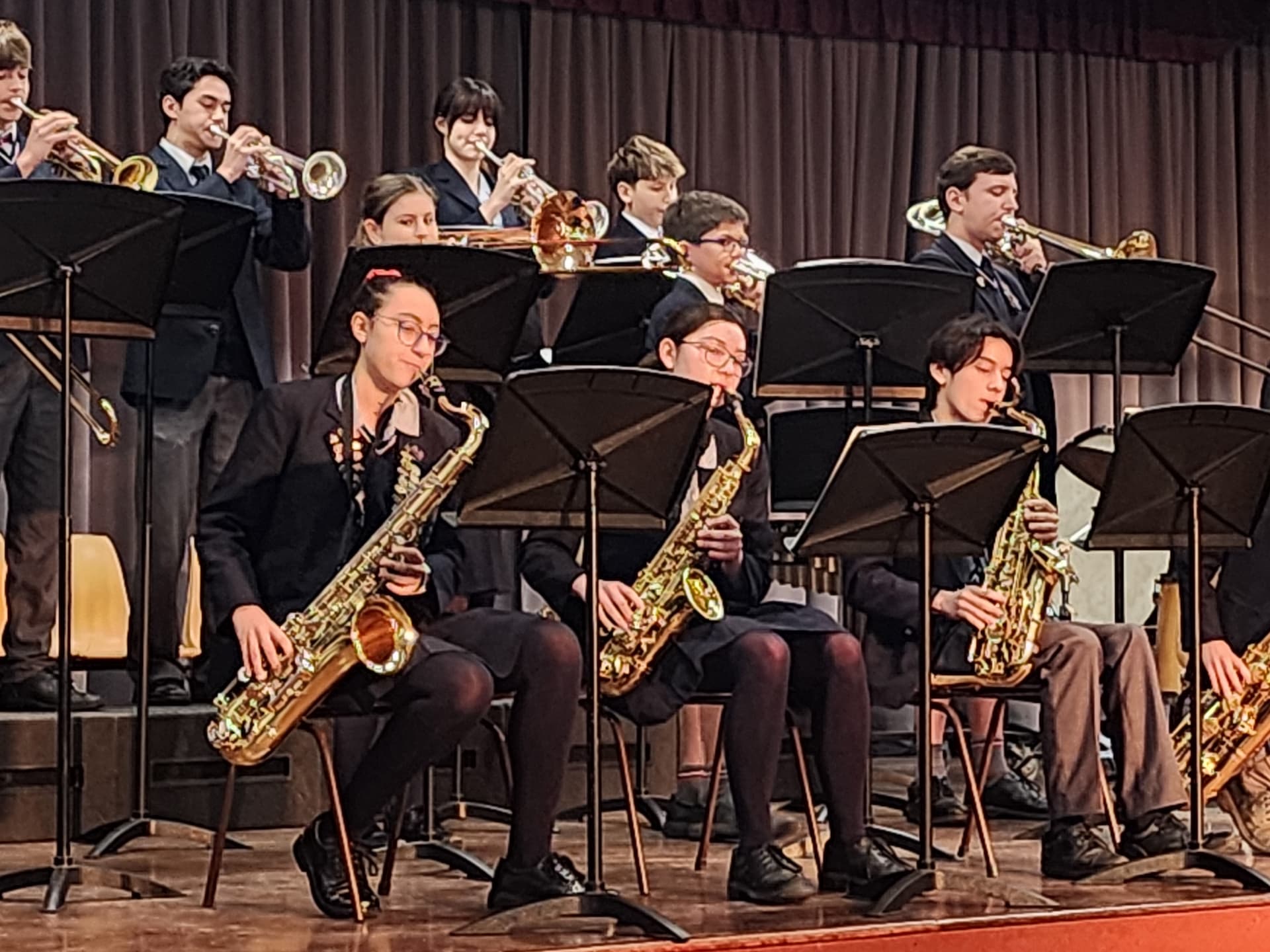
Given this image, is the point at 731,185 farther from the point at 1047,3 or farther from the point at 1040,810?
the point at 1040,810

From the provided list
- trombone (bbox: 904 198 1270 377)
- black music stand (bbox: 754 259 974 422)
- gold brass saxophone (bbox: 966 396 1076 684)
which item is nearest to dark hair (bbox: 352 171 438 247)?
black music stand (bbox: 754 259 974 422)

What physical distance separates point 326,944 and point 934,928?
44.8 inches

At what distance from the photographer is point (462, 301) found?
486cm

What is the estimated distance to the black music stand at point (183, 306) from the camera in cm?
487

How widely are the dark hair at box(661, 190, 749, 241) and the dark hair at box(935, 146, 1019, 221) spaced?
0.80 meters

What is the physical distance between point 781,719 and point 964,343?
3.27 ft

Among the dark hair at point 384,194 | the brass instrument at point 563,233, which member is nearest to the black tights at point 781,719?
the brass instrument at point 563,233

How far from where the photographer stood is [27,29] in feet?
22.3

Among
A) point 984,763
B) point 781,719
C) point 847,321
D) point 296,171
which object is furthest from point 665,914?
point 296,171

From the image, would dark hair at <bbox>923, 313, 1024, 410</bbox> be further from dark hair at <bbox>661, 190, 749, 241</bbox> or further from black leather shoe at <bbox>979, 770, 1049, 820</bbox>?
black leather shoe at <bbox>979, 770, 1049, 820</bbox>

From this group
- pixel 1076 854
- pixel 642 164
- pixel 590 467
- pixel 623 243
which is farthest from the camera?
pixel 642 164

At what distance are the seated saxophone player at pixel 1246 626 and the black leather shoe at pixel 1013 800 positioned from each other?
0.65m

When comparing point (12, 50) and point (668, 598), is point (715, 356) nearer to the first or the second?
point (668, 598)

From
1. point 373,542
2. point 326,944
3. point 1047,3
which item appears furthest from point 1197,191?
point 326,944
